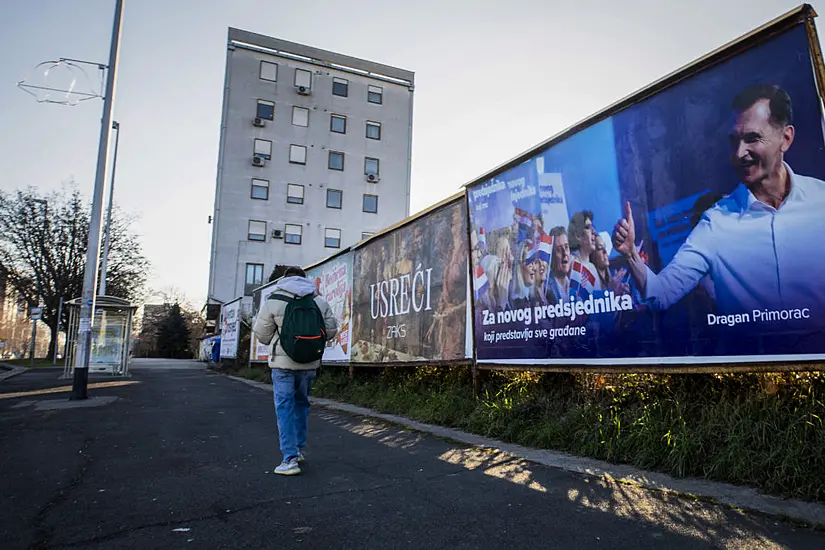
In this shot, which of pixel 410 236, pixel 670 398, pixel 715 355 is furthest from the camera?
pixel 410 236

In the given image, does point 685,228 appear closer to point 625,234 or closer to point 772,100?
point 625,234

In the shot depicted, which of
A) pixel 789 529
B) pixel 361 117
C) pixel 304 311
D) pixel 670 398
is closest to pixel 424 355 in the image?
pixel 304 311

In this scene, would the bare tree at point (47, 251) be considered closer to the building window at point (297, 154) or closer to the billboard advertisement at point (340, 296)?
the building window at point (297, 154)

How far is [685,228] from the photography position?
5.04 m

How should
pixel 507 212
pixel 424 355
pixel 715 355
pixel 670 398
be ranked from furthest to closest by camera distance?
1. pixel 424 355
2. pixel 507 212
3. pixel 670 398
4. pixel 715 355

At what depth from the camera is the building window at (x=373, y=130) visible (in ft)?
143

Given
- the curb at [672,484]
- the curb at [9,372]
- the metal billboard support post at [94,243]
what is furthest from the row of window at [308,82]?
the curb at [672,484]

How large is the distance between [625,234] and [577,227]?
727mm

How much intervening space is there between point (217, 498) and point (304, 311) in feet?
6.16

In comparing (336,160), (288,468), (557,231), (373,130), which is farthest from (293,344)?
(373,130)

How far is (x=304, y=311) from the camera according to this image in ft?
17.9

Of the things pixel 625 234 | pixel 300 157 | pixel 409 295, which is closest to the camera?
pixel 625 234

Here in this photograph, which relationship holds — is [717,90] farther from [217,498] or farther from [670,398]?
[217,498]

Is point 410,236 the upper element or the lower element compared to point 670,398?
upper
